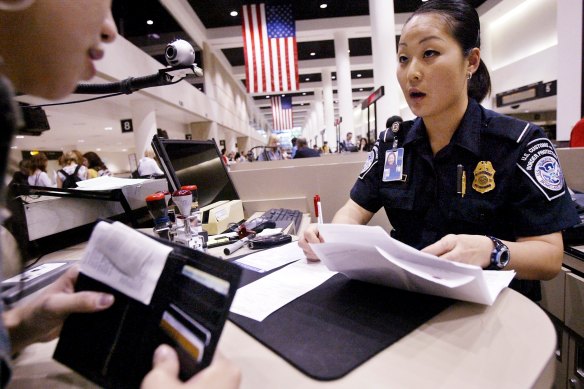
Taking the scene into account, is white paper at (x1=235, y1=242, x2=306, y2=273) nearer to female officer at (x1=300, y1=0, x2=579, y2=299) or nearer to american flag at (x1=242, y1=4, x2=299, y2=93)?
female officer at (x1=300, y1=0, x2=579, y2=299)

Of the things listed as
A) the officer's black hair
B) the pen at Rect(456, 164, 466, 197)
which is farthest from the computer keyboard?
the officer's black hair

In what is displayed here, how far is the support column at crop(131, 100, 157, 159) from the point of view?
7055 millimetres

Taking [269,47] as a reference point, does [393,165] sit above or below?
below

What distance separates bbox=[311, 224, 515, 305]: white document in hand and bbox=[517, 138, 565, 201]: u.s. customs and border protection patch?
419 mm

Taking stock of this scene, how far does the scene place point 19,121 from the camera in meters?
0.30

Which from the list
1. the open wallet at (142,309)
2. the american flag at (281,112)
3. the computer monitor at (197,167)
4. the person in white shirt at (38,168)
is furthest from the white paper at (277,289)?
the american flag at (281,112)

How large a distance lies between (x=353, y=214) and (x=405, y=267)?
74cm

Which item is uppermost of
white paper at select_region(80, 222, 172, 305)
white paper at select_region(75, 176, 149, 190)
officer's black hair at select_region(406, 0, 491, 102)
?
officer's black hair at select_region(406, 0, 491, 102)

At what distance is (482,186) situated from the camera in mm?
1033

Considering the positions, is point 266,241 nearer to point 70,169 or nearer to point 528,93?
point 70,169

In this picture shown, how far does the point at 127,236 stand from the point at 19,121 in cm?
25

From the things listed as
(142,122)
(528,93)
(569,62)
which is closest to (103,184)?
(569,62)

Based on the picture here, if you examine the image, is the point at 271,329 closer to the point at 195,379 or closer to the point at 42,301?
the point at 195,379

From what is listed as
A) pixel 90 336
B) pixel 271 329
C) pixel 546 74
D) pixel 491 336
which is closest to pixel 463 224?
pixel 491 336
